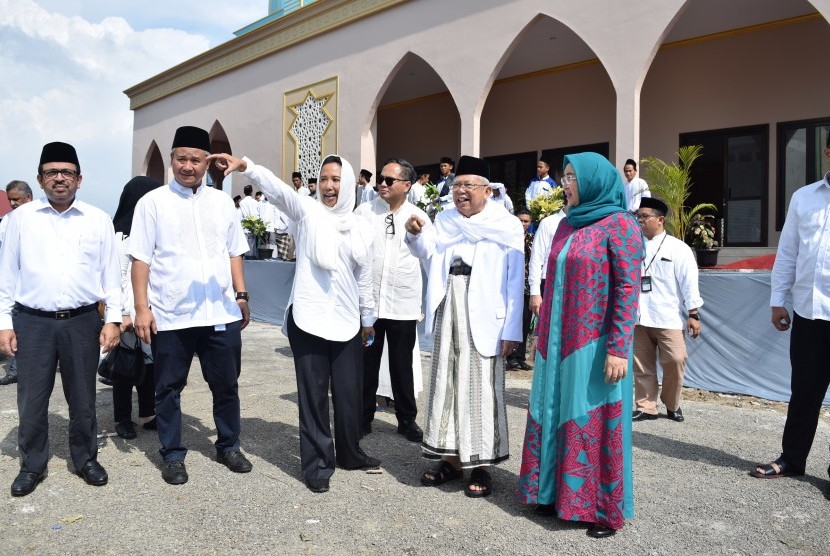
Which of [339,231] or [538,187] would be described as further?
[538,187]

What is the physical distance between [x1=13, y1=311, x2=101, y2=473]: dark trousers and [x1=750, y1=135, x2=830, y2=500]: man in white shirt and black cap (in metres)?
3.67

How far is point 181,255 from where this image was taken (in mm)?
3559

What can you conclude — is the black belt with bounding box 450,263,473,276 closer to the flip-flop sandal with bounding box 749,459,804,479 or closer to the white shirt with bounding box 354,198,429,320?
the white shirt with bounding box 354,198,429,320

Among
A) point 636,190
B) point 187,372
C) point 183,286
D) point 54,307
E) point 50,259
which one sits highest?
point 636,190

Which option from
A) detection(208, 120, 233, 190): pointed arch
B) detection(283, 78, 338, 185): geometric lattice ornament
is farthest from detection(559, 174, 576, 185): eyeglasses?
detection(208, 120, 233, 190): pointed arch

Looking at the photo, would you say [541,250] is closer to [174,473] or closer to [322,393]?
[322,393]

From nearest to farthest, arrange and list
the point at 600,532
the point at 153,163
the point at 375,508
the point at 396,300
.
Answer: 1. the point at 600,532
2. the point at 375,508
3. the point at 396,300
4. the point at 153,163

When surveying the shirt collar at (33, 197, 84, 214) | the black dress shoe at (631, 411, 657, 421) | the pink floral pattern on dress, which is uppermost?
the shirt collar at (33, 197, 84, 214)

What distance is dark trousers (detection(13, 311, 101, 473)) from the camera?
11.1 ft

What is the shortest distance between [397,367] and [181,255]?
1678 mm

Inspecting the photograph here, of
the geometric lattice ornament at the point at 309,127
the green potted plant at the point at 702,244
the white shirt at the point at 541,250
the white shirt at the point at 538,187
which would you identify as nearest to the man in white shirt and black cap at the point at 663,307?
the white shirt at the point at 541,250

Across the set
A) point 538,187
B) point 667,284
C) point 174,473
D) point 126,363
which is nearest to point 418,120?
point 538,187

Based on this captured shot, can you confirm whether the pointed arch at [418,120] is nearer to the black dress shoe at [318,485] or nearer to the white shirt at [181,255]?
the white shirt at [181,255]

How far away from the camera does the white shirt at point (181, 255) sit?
11.5ft
